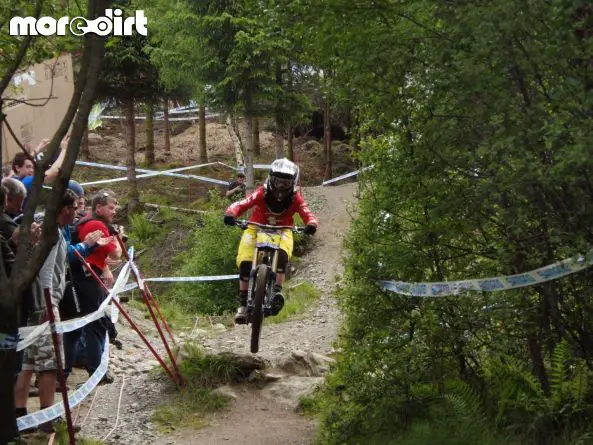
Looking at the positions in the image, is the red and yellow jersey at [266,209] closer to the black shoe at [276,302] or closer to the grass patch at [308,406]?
the black shoe at [276,302]

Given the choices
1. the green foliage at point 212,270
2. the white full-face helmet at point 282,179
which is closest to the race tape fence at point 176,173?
the green foliage at point 212,270

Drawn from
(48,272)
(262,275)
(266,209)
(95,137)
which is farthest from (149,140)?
(48,272)

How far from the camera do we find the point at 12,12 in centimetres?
866

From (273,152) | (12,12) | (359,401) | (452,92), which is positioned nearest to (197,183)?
(273,152)

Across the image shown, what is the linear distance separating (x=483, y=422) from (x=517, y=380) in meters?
0.42

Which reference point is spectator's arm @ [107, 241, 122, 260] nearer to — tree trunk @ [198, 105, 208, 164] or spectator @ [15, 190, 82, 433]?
spectator @ [15, 190, 82, 433]

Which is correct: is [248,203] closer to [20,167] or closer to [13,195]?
[20,167]

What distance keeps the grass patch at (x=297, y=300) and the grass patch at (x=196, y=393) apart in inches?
166

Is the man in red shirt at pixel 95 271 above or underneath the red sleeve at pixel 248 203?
underneath

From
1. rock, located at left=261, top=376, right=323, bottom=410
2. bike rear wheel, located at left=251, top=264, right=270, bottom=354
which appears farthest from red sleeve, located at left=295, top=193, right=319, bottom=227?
Answer: rock, located at left=261, top=376, right=323, bottom=410

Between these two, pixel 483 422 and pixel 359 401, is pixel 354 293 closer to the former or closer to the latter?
pixel 359 401

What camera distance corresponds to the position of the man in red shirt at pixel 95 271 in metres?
8.53

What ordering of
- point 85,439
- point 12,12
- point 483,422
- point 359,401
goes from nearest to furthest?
point 483,422 → point 359,401 → point 85,439 → point 12,12

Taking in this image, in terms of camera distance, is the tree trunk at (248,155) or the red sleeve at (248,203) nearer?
the red sleeve at (248,203)
